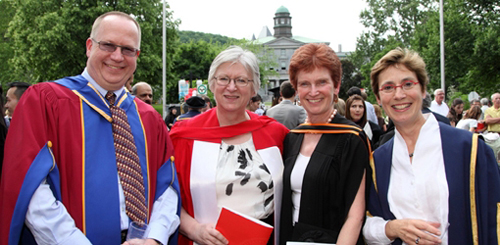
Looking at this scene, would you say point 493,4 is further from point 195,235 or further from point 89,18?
point 195,235

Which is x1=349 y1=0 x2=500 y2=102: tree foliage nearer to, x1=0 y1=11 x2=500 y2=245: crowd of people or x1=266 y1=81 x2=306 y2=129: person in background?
x1=266 y1=81 x2=306 y2=129: person in background

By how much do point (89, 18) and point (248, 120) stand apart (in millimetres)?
24612

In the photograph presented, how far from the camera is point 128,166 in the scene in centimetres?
262

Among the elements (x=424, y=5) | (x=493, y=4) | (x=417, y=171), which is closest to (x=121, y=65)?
(x=417, y=171)

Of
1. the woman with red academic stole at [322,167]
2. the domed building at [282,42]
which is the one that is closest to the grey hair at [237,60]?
the woman with red academic stole at [322,167]

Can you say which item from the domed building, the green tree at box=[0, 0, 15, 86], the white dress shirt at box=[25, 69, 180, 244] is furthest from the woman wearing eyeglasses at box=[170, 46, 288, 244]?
the domed building

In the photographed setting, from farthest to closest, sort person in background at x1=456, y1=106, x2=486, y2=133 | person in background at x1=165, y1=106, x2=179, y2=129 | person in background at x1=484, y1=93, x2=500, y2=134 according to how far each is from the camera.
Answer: person in background at x1=165, y1=106, x2=179, y2=129
person in background at x1=456, y1=106, x2=486, y2=133
person in background at x1=484, y1=93, x2=500, y2=134

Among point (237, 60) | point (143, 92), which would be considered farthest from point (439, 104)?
point (237, 60)

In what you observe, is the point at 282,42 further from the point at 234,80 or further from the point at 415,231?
the point at 415,231

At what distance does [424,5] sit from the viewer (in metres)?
38.7

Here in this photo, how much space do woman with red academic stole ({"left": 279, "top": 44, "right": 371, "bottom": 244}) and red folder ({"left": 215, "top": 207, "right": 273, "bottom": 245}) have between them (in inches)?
11.3

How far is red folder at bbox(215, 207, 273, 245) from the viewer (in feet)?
8.81

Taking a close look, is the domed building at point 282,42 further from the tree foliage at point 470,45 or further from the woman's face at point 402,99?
the woman's face at point 402,99

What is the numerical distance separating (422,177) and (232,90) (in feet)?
4.57
